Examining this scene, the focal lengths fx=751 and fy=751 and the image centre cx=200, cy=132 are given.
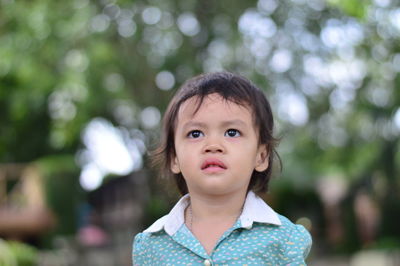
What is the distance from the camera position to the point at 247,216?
2447 millimetres

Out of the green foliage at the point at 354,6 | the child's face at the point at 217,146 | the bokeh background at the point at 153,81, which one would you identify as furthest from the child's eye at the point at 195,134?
the bokeh background at the point at 153,81

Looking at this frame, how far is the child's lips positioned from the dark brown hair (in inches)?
7.7

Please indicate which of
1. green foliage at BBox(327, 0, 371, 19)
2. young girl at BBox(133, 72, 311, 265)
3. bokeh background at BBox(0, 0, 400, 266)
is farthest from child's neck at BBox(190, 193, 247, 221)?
bokeh background at BBox(0, 0, 400, 266)

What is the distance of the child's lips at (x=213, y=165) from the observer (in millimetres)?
2393

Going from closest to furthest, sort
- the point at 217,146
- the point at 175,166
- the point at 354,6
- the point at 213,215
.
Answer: the point at 217,146, the point at 213,215, the point at 175,166, the point at 354,6

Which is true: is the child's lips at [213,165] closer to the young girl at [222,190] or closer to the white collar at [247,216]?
the young girl at [222,190]

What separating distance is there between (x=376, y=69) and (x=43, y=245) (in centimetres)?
687

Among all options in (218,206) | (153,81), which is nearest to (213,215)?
(218,206)

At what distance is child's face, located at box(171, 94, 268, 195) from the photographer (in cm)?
240

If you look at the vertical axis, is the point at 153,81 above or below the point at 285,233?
above

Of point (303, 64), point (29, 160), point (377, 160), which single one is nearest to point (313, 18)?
point (303, 64)

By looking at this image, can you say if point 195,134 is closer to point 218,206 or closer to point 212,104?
point 212,104

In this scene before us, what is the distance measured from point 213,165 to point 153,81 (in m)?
10.0

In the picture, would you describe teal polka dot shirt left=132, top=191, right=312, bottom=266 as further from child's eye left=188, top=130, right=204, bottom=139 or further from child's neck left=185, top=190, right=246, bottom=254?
child's eye left=188, top=130, right=204, bottom=139
